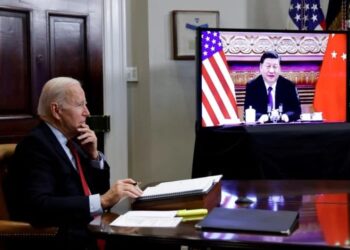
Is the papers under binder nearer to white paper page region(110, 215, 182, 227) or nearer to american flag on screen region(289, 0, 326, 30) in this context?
white paper page region(110, 215, 182, 227)

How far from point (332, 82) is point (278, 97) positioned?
1.27 ft

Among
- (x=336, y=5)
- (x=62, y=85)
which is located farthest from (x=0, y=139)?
(x=336, y=5)

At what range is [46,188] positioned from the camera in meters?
1.79

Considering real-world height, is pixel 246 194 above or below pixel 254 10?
below

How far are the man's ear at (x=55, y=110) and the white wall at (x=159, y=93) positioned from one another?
5.47 ft

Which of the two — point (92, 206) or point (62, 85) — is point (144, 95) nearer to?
point (62, 85)

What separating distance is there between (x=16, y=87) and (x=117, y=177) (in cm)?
95

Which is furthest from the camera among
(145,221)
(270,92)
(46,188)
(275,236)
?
(270,92)

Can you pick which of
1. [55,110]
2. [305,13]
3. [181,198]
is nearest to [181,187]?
[181,198]

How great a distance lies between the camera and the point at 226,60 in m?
3.23

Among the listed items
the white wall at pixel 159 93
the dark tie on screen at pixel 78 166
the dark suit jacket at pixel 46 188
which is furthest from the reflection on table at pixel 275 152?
the dark suit jacket at pixel 46 188

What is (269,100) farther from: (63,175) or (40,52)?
(63,175)

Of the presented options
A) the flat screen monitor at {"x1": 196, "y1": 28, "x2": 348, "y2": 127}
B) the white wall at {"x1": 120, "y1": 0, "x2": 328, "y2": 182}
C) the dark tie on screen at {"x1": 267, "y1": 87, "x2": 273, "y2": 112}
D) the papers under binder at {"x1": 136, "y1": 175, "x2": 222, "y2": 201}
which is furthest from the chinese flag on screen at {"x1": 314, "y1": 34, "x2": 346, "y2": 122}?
the papers under binder at {"x1": 136, "y1": 175, "x2": 222, "y2": 201}

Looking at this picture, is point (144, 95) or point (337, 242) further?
point (144, 95)
